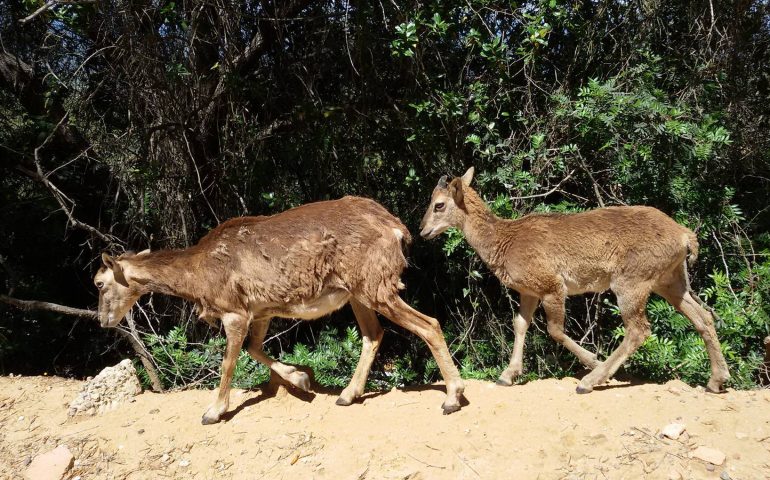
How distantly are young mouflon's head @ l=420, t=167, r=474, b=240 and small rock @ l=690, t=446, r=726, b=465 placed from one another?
3.40 metres

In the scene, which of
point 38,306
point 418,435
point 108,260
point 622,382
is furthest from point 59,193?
point 622,382

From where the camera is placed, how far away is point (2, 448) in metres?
6.64

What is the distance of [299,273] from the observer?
6398 millimetres

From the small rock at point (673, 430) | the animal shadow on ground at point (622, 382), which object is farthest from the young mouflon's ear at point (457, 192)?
the small rock at point (673, 430)

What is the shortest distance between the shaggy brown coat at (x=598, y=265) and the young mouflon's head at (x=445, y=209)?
304 mm

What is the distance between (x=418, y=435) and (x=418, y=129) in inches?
163

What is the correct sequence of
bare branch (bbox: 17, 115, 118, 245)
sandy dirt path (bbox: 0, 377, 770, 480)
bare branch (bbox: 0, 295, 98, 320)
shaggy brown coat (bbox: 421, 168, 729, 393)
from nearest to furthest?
1. sandy dirt path (bbox: 0, 377, 770, 480)
2. shaggy brown coat (bbox: 421, 168, 729, 393)
3. bare branch (bbox: 17, 115, 118, 245)
4. bare branch (bbox: 0, 295, 98, 320)

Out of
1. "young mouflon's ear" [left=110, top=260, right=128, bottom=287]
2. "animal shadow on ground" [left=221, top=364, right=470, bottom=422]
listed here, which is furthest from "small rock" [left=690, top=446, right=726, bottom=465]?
"young mouflon's ear" [left=110, top=260, right=128, bottom=287]

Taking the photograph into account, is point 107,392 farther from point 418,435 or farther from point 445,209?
point 445,209

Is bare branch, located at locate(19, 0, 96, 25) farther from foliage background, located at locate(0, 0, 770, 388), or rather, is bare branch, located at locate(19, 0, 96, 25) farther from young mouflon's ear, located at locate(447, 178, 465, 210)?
young mouflon's ear, located at locate(447, 178, 465, 210)

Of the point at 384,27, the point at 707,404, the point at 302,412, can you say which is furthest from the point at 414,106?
the point at 707,404

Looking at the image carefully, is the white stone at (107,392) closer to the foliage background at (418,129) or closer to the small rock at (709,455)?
the foliage background at (418,129)

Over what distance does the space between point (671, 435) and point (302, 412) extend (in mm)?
3462

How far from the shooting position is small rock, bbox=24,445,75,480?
6.04 m
